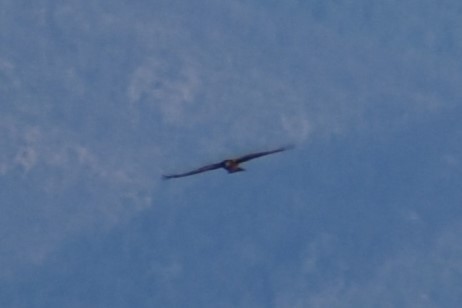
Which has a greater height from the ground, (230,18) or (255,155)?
(230,18)

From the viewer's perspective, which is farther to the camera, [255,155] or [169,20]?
[169,20]

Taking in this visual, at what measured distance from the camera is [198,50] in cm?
2228

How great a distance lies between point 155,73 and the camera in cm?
2209

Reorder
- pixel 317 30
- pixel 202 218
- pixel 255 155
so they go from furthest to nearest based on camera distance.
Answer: pixel 317 30 < pixel 202 218 < pixel 255 155

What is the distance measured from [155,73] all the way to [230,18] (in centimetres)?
134

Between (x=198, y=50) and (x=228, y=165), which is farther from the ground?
(x=198, y=50)

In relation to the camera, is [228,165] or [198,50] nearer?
[228,165]

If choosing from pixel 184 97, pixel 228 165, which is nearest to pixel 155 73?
pixel 184 97

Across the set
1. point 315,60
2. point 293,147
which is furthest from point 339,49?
point 293,147

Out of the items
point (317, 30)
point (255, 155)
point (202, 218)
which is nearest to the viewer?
point (255, 155)

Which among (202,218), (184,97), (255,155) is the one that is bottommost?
(255,155)

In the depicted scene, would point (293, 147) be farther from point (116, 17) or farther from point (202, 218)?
point (116, 17)

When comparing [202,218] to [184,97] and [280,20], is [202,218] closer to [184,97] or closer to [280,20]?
[184,97]

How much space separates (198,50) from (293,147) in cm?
208
